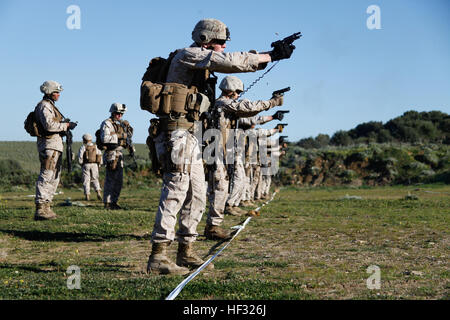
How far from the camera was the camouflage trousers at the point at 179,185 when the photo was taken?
5363mm

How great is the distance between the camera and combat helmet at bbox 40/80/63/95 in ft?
33.9

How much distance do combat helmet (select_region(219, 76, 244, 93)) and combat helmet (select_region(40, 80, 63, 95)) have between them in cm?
344

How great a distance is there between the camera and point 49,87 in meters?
10.4

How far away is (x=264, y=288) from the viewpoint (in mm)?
4527

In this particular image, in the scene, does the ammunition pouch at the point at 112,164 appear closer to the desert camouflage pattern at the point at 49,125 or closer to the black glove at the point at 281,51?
the desert camouflage pattern at the point at 49,125

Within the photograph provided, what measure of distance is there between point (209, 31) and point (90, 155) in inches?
549

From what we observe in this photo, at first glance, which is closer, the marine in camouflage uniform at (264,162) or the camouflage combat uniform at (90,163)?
the marine in camouflage uniform at (264,162)

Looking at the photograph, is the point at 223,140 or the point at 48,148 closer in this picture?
the point at 223,140

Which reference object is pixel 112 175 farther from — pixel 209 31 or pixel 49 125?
pixel 209 31

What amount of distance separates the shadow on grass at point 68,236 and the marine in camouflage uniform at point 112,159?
4.26 m

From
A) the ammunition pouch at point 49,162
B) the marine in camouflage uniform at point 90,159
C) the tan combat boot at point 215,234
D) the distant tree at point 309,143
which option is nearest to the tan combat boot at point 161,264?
the tan combat boot at point 215,234

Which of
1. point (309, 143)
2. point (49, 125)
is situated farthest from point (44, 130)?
point (309, 143)

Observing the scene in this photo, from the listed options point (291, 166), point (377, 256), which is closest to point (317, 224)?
point (377, 256)
